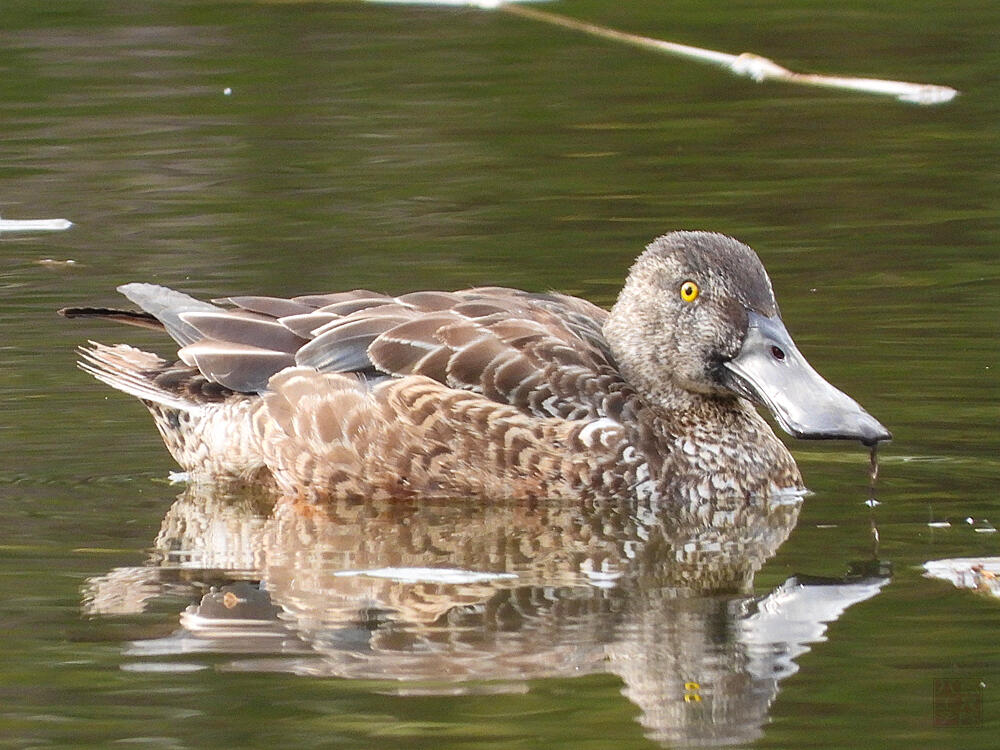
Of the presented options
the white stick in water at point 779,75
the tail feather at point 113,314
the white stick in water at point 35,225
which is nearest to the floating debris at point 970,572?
the tail feather at point 113,314

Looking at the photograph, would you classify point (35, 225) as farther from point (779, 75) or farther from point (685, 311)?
point (685, 311)

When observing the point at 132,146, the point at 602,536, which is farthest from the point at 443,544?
the point at 132,146

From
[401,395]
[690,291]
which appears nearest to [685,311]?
[690,291]

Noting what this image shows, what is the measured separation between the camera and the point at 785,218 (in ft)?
45.2

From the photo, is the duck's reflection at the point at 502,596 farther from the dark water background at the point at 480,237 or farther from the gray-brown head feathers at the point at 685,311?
the gray-brown head feathers at the point at 685,311

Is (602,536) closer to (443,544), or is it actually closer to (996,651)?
(443,544)

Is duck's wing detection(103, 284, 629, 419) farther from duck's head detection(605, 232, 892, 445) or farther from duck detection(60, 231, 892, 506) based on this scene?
duck's head detection(605, 232, 892, 445)

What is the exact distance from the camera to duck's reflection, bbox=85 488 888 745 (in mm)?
6840

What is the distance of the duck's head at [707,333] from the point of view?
9.18m

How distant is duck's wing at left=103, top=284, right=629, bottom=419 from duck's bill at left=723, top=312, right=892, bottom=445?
559 millimetres

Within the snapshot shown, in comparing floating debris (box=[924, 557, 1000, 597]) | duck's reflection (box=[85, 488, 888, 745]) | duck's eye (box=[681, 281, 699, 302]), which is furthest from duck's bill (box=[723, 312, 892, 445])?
floating debris (box=[924, 557, 1000, 597])

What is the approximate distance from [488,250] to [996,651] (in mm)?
6690

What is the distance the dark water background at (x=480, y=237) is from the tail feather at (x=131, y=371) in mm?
269

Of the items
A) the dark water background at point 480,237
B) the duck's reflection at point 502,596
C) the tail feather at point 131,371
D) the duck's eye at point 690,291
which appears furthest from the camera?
the tail feather at point 131,371
